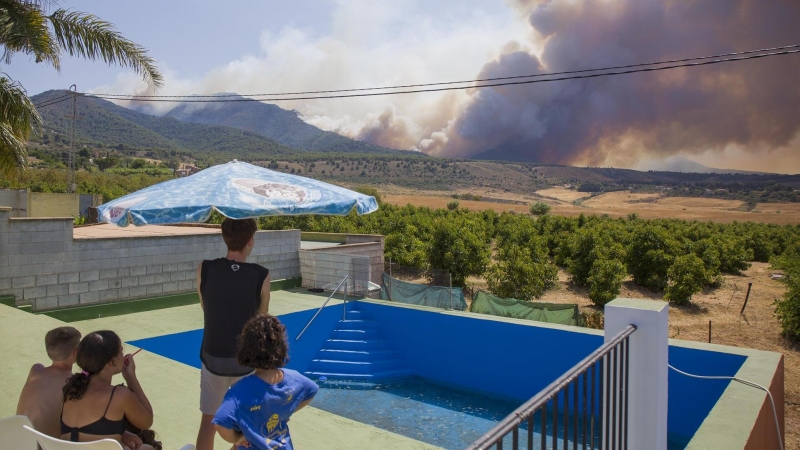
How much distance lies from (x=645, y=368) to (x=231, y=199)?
352cm

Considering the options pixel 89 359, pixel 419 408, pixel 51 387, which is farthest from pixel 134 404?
pixel 419 408

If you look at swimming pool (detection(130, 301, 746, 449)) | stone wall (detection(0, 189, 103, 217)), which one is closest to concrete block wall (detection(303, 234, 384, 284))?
swimming pool (detection(130, 301, 746, 449))

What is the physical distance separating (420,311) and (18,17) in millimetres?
8834

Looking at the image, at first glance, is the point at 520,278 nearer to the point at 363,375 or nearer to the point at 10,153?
the point at 363,375

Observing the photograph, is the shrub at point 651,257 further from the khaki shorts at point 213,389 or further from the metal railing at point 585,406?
the khaki shorts at point 213,389

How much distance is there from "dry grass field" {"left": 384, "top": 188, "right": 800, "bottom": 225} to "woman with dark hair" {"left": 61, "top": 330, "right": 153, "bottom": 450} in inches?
2965

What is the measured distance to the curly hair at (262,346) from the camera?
3050 mm

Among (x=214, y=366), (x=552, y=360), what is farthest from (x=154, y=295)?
(x=214, y=366)

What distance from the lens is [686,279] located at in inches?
843

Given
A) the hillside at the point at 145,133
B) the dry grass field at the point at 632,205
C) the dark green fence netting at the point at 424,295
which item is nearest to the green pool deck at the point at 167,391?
the dark green fence netting at the point at 424,295

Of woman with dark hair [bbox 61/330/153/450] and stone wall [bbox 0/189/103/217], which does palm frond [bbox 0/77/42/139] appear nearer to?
woman with dark hair [bbox 61/330/153/450]

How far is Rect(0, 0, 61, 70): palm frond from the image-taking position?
9.17 metres

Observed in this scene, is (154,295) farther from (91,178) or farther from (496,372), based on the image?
(91,178)

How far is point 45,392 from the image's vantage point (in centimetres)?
361
